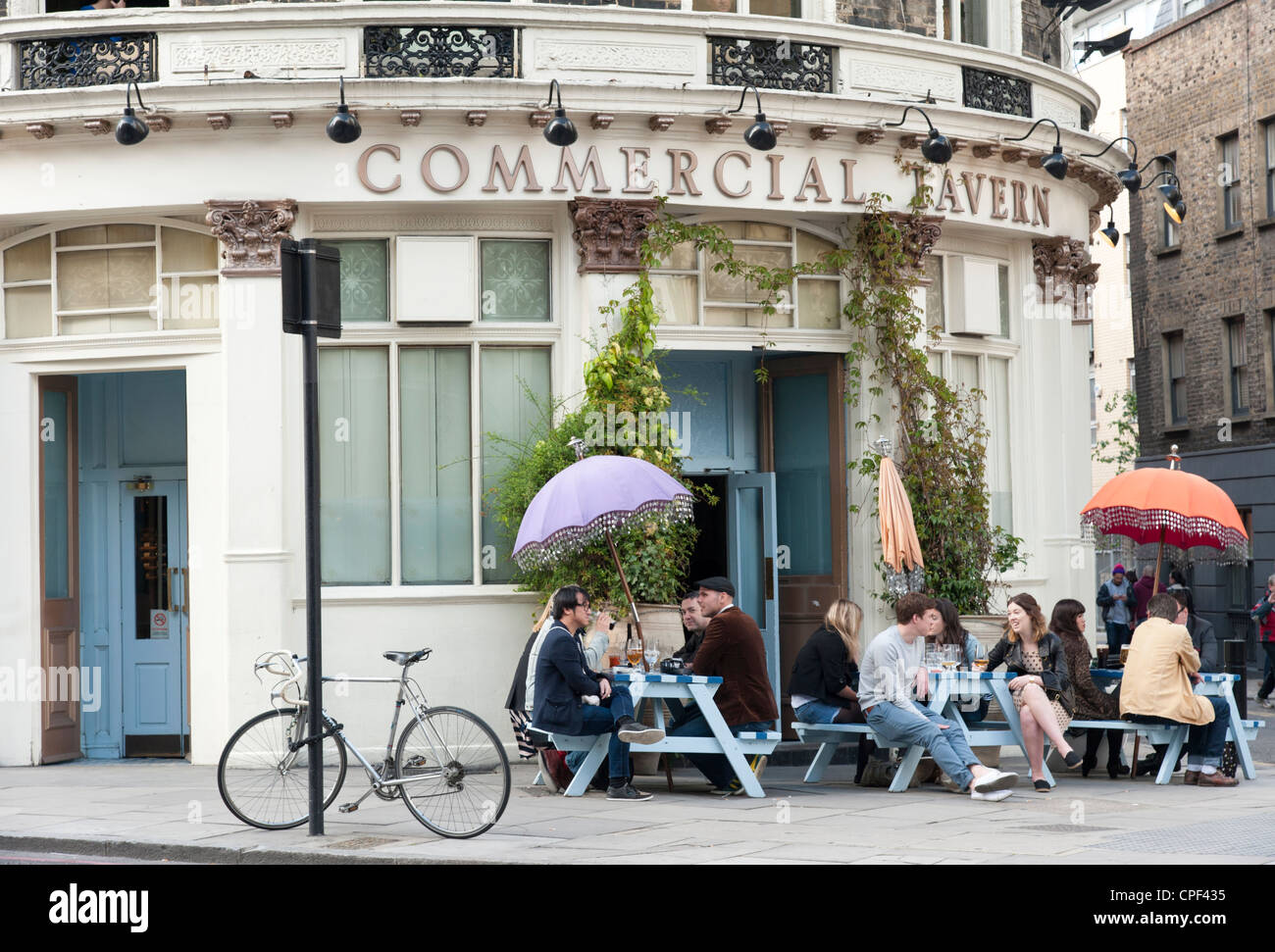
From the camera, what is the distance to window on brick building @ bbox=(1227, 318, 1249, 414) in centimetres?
2909

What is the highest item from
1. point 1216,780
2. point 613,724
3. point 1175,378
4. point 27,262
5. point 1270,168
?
point 1270,168

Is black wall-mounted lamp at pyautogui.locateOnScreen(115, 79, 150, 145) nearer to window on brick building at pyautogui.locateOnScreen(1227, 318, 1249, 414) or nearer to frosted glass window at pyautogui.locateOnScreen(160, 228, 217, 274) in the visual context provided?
frosted glass window at pyautogui.locateOnScreen(160, 228, 217, 274)

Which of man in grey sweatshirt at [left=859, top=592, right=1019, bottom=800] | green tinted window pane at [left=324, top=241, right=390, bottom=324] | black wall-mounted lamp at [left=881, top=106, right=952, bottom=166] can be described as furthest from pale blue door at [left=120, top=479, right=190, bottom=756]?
black wall-mounted lamp at [left=881, top=106, right=952, bottom=166]

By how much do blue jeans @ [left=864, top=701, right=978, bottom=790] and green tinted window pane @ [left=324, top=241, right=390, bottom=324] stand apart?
5.46 m

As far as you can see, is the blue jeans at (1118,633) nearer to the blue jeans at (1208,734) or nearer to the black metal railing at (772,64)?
the blue jeans at (1208,734)

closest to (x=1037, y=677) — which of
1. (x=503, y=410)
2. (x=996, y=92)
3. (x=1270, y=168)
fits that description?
(x=503, y=410)

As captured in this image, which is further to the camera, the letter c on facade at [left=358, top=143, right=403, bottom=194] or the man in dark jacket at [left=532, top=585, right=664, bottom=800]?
the letter c on facade at [left=358, top=143, right=403, bottom=194]

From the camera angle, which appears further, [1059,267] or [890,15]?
[1059,267]

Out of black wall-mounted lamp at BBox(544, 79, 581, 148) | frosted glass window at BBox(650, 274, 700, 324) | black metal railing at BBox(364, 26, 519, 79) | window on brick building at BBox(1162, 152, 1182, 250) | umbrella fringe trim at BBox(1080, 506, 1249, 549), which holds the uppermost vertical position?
window on brick building at BBox(1162, 152, 1182, 250)

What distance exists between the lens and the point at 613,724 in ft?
37.9

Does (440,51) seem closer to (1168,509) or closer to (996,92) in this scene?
(996,92)

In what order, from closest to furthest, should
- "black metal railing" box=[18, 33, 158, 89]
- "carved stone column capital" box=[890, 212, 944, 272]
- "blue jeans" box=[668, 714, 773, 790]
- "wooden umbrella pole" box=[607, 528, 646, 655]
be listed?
"blue jeans" box=[668, 714, 773, 790] → "wooden umbrella pole" box=[607, 528, 646, 655] → "black metal railing" box=[18, 33, 158, 89] → "carved stone column capital" box=[890, 212, 944, 272]

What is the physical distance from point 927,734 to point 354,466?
5452 mm
